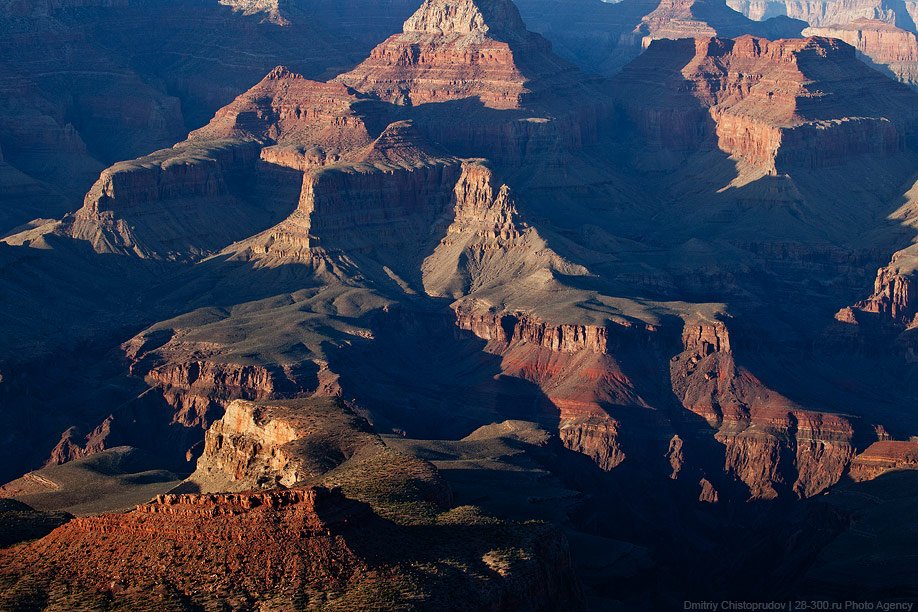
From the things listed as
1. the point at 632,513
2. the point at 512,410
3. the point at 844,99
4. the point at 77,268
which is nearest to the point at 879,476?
the point at 632,513

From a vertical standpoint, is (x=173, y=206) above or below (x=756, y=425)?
above

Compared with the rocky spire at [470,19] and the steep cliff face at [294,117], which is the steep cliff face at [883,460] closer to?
the steep cliff face at [294,117]

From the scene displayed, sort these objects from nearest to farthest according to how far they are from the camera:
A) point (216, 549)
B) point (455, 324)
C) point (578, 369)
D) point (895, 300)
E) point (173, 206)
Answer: point (216, 549), point (578, 369), point (455, 324), point (895, 300), point (173, 206)

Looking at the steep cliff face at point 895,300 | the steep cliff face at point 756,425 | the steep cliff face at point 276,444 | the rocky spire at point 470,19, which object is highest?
the rocky spire at point 470,19

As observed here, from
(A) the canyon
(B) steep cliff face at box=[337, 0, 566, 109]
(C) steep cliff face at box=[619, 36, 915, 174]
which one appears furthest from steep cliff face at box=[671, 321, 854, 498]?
(B) steep cliff face at box=[337, 0, 566, 109]

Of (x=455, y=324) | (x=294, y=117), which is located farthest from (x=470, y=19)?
(x=455, y=324)

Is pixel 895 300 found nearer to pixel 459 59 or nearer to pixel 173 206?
pixel 173 206

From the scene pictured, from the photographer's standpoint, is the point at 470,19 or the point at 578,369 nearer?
the point at 578,369

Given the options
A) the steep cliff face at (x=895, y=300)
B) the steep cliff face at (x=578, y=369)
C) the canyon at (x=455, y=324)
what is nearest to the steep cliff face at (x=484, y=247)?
the canyon at (x=455, y=324)
